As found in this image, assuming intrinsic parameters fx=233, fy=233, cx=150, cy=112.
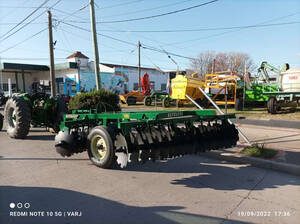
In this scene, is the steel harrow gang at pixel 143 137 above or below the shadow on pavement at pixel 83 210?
above

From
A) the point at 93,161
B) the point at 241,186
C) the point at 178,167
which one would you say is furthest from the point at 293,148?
the point at 93,161

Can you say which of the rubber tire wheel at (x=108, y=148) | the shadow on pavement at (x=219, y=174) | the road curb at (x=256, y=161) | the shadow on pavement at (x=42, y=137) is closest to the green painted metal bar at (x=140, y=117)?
the rubber tire wheel at (x=108, y=148)

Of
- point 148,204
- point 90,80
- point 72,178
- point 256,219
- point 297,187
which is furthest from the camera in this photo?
point 90,80

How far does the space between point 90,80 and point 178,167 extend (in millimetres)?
31854

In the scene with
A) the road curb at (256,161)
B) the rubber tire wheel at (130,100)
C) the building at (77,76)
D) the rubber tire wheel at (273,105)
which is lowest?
the road curb at (256,161)

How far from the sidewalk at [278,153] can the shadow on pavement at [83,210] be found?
2318 mm

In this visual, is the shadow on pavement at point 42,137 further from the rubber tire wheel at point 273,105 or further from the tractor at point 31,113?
the rubber tire wheel at point 273,105

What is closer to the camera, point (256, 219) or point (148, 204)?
point (256, 219)

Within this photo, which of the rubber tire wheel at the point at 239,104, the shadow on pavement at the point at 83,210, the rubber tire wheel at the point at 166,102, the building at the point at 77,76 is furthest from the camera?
the building at the point at 77,76

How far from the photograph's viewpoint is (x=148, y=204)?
322 cm

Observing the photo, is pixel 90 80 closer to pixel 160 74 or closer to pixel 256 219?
pixel 160 74

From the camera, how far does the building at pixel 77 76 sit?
33750 mm

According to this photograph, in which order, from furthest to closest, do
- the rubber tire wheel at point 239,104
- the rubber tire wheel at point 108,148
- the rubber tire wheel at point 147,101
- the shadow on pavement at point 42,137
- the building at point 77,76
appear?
the building at point 77,76
the rubber tire wheel at point 147,101
the rubber tire wheel at point 239,104
the shadow on pavement at point 42,137
the rubber tire wheel at point 108,148

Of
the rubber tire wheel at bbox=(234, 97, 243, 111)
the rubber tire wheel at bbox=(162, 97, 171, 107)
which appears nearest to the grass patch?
the rubber tire wheel at bbox=(234, 97, 243, 111)
